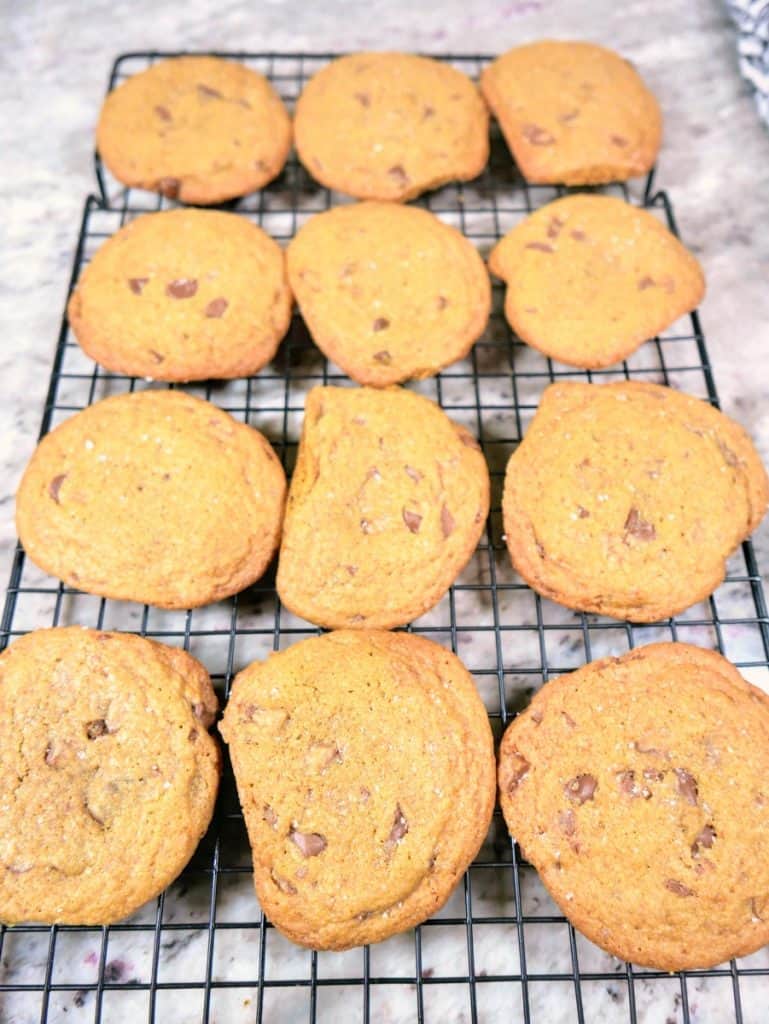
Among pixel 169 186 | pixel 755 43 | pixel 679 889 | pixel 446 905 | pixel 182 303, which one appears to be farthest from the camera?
pixel 755 43

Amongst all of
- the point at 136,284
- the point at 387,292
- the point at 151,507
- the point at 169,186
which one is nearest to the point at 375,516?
the point at 151,507

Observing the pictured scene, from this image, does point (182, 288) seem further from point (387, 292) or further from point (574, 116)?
point (574, 116)

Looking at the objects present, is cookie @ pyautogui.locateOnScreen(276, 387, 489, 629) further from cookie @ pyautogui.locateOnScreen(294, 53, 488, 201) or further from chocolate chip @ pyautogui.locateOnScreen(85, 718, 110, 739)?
cookie @ pyautogui.locateOnScreen(294, 53, 488, 201)

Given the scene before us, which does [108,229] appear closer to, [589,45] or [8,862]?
[589,45]

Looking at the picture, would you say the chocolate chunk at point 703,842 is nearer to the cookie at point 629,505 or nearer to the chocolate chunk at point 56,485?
the cookie at point 629,505

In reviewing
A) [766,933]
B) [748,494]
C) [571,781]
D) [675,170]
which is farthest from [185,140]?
[766,933]

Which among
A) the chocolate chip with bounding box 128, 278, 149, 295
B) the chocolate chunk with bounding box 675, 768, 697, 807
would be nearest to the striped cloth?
the chocolate chip with bounding box 128, 278, 149, 295
